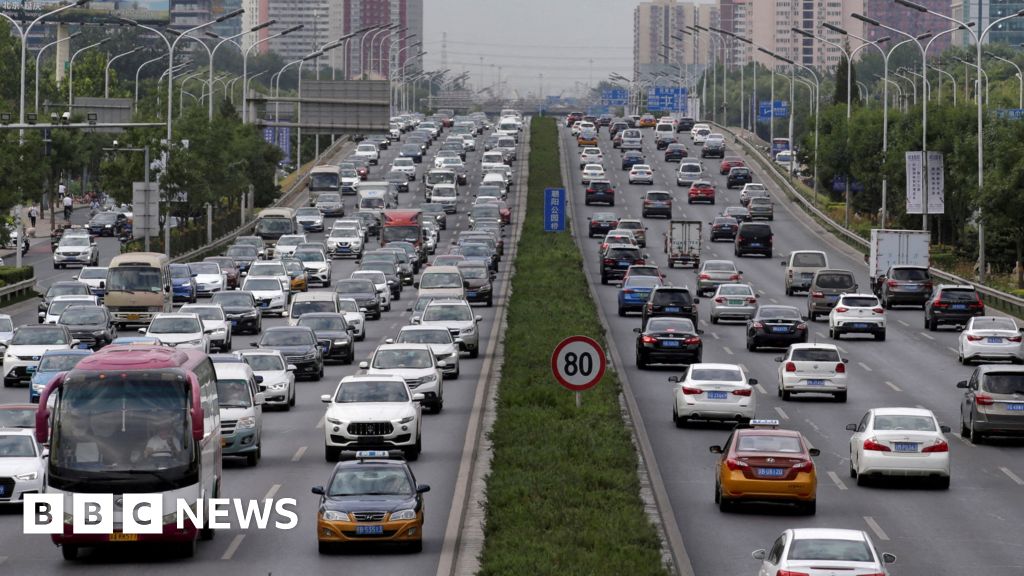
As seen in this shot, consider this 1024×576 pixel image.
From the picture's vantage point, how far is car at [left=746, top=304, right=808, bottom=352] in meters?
53.6

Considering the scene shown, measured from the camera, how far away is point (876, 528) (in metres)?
27.4

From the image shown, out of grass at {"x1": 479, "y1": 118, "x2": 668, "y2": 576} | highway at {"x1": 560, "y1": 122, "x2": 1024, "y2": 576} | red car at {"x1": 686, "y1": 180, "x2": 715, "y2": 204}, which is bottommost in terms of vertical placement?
highway at {"x1": 560, "y1": 122, "x2": 1024, "y2": 576}

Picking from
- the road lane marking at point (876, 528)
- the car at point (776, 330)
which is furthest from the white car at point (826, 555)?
the car at point (776, 330)

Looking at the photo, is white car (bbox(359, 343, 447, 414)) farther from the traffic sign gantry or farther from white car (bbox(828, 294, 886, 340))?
white car (bbox(828, 294, 886, 340))

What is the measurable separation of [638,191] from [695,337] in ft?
248

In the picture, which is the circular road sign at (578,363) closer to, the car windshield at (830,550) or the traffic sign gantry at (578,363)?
the traffic sign gantry at (578,363)

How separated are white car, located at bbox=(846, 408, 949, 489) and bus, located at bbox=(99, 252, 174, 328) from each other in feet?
114

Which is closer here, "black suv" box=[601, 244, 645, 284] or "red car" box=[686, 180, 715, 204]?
"black suv" box=[601, 244, 645, 284]

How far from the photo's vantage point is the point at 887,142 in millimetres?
104062

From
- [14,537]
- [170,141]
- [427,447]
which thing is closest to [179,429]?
[14,537]

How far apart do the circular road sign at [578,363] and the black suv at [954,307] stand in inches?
1438

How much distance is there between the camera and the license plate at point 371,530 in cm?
2442

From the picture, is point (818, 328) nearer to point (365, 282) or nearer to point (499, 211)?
point (365, 282)

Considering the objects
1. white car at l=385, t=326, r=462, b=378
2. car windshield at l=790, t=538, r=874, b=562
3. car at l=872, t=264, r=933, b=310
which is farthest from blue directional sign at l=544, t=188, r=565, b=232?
car windshield at l=790, t=538, r=874, b=562
